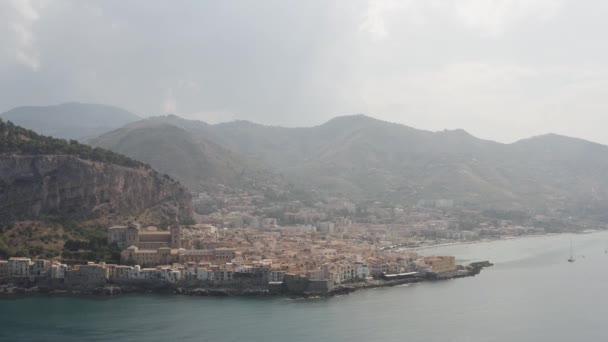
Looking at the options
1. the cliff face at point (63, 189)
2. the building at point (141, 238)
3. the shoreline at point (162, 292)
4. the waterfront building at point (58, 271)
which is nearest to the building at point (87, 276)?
the waterfront building at point (58, 271)

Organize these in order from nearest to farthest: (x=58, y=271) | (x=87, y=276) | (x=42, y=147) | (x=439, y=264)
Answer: (x=87, y=276) < (x=58, y=271) < (x=439, y=264) < (x=42, y=147)

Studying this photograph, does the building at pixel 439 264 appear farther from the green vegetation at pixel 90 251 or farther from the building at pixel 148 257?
the green vegetation at pixel 90 251

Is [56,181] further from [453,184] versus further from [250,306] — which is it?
[453,184]

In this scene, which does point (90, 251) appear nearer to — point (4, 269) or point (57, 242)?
point (57, 242)

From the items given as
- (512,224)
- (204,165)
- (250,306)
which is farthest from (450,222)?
(250,306)

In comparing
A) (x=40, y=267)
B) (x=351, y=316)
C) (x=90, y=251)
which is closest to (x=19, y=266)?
(x=40, y=267)
